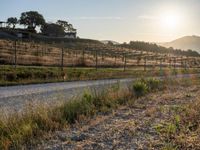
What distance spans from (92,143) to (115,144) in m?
0.43

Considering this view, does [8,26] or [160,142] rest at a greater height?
[8,26]

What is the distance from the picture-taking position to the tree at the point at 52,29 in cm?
12144

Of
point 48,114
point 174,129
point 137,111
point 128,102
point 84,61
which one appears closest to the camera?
point 174,129

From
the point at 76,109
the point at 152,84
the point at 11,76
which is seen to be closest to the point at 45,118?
the point at 76,109

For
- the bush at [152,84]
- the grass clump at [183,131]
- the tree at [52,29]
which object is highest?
the tree at [52,29]

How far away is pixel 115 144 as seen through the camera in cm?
695

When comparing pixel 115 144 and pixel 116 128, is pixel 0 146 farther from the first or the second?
pixel 116 128

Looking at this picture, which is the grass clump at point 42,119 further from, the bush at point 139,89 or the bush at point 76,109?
the bush at point 139,89

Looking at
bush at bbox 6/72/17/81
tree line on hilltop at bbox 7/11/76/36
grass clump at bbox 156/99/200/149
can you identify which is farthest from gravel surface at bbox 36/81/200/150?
tree line on hilltop at bbox 7/11/76/36

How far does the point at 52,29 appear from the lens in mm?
123812

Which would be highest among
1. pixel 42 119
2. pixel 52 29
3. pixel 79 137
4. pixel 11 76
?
pixel 52 29

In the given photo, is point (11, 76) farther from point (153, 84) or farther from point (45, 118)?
point (45, 118)

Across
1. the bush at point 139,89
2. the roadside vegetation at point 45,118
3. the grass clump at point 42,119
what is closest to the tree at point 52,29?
the bush at point 139,89

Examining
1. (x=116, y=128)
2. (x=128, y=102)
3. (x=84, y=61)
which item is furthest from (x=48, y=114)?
(x=84, y=61)
